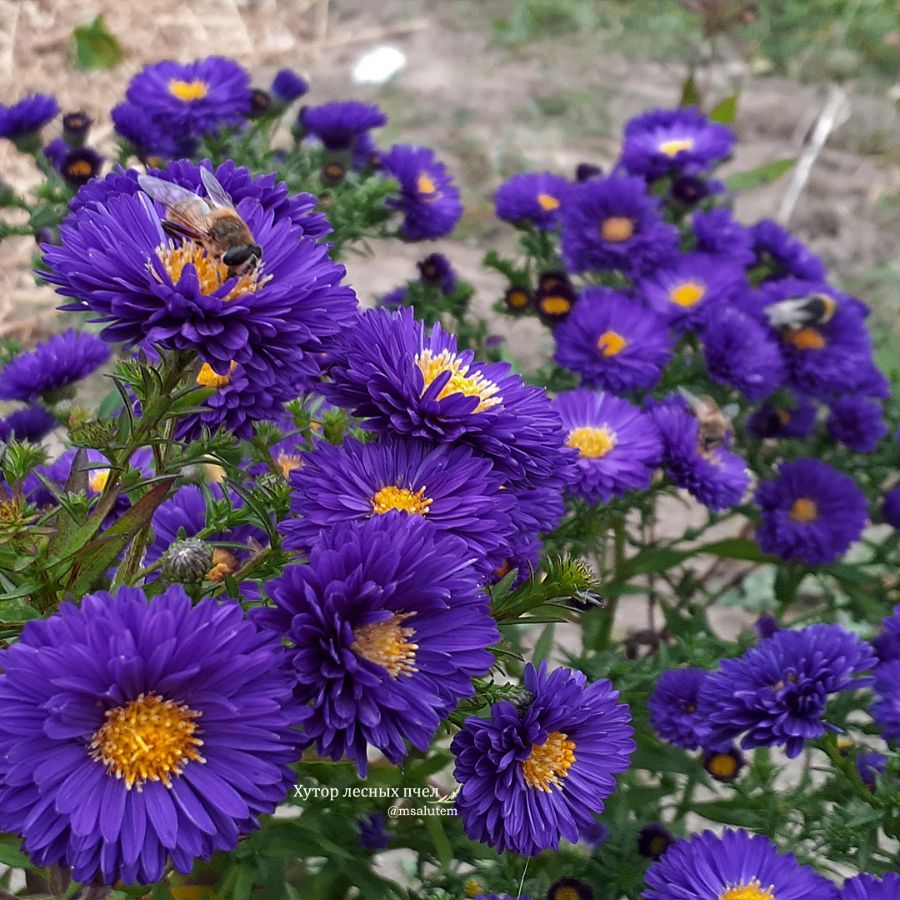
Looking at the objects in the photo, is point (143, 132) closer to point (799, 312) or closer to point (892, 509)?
point (799, 312)

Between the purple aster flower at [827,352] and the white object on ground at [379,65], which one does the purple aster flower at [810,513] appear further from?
the white object on ground at [379,65]

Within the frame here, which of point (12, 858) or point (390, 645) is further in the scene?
point (12, 858)

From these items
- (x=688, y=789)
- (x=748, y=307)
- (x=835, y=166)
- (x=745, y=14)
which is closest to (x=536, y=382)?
(x=748, y=307)

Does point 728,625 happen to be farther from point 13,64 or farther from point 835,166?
point 13,64

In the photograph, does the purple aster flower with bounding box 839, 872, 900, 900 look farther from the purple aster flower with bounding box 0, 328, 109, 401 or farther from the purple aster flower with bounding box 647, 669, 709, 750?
the purple aster flower with bounding box 0, 328, 109, 401

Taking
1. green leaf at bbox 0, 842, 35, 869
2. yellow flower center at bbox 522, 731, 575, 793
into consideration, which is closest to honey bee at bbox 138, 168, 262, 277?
yellow flower center at bbox 522, 731, 575, 793

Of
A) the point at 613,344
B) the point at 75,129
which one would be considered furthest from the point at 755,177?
the point at 75,129
